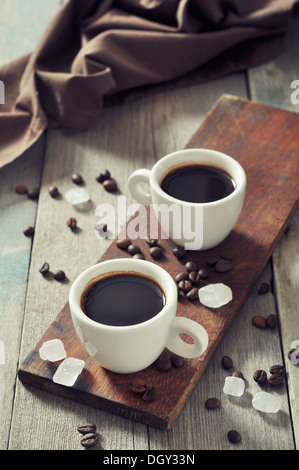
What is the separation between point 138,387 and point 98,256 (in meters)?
0.47

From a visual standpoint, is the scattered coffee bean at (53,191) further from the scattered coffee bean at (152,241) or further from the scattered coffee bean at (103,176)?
the scattered coffee bean at (152,241)

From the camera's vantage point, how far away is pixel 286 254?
162cm

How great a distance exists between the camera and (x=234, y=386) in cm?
131

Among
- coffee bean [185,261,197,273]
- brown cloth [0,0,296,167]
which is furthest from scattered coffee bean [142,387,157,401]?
brown cloth [0,0,296,167]

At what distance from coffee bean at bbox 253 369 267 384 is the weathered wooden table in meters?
0.02

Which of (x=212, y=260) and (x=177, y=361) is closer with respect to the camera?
(x=177, y=361)

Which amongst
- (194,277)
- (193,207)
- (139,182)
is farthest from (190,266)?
(139,182)

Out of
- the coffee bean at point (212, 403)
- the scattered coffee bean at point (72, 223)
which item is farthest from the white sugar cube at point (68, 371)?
the scattered coffee bean at point (72, 223)

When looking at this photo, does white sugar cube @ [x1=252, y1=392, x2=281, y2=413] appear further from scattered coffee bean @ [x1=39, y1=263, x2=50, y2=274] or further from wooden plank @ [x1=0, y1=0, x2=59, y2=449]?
scattered coffee bean @ [x1=39, y1=263, x2=50, y2=274]

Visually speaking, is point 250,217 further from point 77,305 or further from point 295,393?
point 77,305

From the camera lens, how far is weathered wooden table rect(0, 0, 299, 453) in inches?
48.8

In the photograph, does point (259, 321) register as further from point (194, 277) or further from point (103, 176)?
point (103, 176)

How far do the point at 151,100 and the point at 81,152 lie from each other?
0.34 meters

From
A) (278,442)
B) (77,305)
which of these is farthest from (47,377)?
(278,442)
